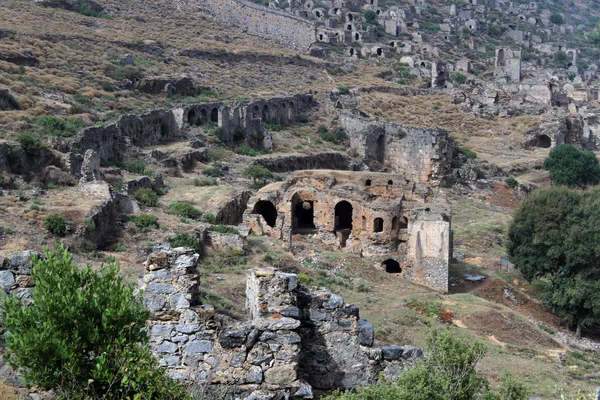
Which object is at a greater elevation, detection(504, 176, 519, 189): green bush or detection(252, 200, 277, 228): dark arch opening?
detection(504, 176, 519, 189): green bush

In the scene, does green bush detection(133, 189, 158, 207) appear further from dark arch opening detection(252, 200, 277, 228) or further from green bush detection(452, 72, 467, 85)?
green bush detection(452, 72, 467, 85)

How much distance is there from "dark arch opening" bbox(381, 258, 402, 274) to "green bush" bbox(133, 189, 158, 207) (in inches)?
330

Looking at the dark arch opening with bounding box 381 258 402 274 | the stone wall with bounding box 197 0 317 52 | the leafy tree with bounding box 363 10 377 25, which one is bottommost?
the dark arch opening with bounding box 381 258 402 274

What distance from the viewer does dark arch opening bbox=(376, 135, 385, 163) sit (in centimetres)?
4625

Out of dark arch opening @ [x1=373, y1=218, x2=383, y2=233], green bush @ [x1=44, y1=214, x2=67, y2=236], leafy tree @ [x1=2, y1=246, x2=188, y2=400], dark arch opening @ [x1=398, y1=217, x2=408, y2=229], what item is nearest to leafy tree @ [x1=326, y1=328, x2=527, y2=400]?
leafy tree @ [x1=2, y1=246, x2=188, y2=400]

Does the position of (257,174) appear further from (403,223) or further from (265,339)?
(265,339)

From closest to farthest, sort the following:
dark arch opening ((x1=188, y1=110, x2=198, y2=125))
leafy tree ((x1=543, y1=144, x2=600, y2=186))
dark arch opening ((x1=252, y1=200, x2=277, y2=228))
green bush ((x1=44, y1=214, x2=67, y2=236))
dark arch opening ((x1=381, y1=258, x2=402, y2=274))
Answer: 1. green bush ((x1=44, y1=214, x2=67, y2=236))
2. dark arch opening ((x1=381, y1=258, x2=402, y2=274))
3. dark arch opening ((x1=252, y1=200, x2=277, y2=228))
4. dark arch opening ((x1=188, y1=110, x2=198, y2=125))
5. leafy tree ((x1=543, y1=144, x2=600, y2=186))

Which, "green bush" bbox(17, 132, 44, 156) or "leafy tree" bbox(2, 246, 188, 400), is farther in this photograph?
"green bush" bbox(17, 132, 44, 156)

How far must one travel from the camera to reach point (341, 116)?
50656mm

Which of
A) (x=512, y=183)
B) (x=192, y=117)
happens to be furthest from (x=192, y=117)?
(x=512, y=183)

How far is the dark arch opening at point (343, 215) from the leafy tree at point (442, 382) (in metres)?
20.7

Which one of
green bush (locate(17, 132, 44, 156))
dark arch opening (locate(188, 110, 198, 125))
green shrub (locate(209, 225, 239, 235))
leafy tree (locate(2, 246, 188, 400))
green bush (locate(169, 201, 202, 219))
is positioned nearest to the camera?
leafy tree (locate(2, 246, 188, 400))

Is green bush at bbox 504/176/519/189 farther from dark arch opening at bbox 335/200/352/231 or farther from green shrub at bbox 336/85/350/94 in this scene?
green shrub at bbox 336/85/350/94

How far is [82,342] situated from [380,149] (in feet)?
131
